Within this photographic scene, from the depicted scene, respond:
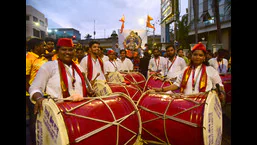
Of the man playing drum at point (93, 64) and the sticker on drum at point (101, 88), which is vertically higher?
the man playing drum at point (93, 64)

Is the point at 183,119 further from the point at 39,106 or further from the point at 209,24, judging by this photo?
the point at 209,24

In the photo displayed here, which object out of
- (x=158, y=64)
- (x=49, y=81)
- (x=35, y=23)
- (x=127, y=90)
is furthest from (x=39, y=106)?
(x=35, y=23)

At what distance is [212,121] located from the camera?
2861mm

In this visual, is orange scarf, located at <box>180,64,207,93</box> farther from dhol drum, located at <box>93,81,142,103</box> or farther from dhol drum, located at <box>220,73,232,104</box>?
dhol drum, located at <box>220,73,232,104</box>

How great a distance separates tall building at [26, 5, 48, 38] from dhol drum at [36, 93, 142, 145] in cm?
3576

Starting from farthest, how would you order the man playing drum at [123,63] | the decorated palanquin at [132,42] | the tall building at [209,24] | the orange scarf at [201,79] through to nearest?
the tall building at [209,24] < the decorated palanquin at [132,42] < the man playing drum at [123,63] < the orange scarf at [201,79]

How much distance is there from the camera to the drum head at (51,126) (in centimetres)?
219

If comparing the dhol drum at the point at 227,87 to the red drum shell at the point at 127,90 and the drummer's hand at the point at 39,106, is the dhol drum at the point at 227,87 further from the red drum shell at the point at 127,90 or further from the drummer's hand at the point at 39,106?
the drummer's hand at the point at 39,106

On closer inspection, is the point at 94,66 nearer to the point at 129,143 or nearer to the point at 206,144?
the point at 129,143

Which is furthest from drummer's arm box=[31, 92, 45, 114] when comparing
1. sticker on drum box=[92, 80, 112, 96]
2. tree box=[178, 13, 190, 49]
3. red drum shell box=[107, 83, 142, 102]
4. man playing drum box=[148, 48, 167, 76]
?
tree box=[178, 13, 190, 49]

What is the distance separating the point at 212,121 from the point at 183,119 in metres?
0.35

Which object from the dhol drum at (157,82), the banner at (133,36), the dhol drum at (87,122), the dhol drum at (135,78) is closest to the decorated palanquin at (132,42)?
the banner at (133,36)

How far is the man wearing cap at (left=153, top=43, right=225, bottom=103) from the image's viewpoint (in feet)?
12.2

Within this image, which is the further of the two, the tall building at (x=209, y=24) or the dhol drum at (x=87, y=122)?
the tall building at (x=209, y=24)
